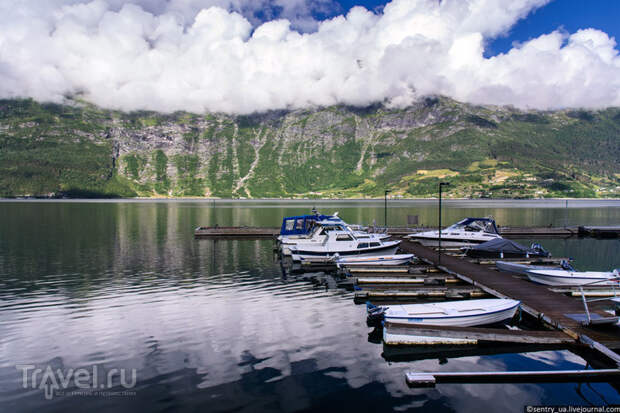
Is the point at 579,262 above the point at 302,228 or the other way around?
the other way around

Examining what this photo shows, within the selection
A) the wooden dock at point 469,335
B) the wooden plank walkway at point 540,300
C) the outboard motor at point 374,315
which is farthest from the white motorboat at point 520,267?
the outboard motor at point 374,315

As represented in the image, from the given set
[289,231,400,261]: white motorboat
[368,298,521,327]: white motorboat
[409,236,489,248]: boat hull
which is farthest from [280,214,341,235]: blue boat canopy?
[368,298,521,327]: white motorboat

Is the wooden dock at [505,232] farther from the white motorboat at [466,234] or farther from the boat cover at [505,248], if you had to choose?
the boat cover at [505,248]

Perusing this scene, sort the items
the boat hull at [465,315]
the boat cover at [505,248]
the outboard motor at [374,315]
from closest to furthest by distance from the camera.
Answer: the boat hull at [465,315]
the outboard motor at [374,315]
the boat cover at [505,248]

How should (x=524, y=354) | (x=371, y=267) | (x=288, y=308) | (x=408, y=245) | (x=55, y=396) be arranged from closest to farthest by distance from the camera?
(x=55, y=396) → (x=524, y=354) → (x=288, y=308) → (x=371, y=267) → (x=408, y=245)

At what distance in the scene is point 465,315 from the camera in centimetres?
2277

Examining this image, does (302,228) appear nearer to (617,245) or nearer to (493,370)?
(493,370)

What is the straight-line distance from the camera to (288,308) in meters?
29.3

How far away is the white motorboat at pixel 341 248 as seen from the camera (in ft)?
155

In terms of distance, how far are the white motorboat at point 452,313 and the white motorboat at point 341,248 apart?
2214cm

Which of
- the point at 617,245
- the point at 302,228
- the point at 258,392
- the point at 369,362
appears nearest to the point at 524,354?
the point at 369,362

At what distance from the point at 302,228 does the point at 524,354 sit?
1792 inches

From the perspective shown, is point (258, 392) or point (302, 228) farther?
point (302, 228)

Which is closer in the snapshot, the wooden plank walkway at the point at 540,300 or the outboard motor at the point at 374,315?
the wooden plank walkway at the point at 540,300
